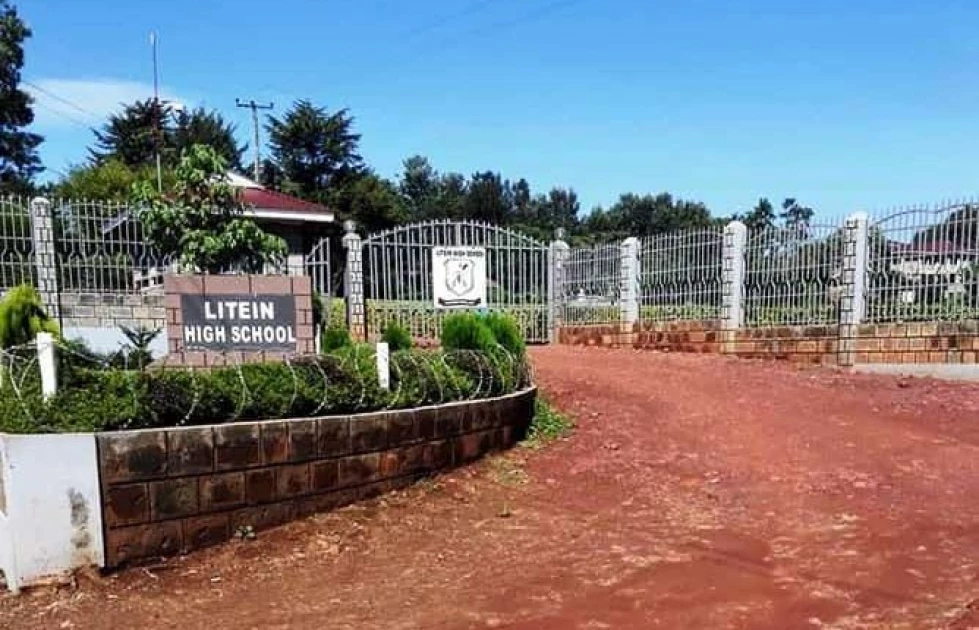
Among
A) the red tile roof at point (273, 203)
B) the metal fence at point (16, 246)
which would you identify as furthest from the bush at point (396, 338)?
the red tile roof at point (273, 203)

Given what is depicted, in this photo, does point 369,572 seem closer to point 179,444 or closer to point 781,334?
point 179,444

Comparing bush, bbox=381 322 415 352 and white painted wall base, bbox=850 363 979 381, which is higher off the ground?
bush, bbox=381 322 415 352

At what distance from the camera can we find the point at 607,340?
12.7m

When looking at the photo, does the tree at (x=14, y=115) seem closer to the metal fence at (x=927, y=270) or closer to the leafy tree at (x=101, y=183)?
the leafy tree at (x=101, y=183)

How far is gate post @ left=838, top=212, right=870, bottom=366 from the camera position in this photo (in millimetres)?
9711

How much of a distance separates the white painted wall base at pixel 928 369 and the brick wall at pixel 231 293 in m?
7.08

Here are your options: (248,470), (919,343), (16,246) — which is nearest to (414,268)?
(16,246)

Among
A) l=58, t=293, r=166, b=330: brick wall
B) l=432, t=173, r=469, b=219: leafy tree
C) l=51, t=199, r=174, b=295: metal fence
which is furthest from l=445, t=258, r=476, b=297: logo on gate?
l=432, t=173, r=469, b=219: leafy tree

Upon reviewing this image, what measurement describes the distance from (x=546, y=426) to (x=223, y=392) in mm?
3211

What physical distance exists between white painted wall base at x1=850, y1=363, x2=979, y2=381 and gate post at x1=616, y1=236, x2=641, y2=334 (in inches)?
139

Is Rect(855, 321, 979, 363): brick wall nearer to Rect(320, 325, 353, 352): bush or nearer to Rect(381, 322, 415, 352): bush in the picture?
Rect(381, 322, 415, 352): bush

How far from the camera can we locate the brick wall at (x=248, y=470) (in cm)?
405

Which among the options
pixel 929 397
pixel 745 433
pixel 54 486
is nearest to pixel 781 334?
pixel 929 397

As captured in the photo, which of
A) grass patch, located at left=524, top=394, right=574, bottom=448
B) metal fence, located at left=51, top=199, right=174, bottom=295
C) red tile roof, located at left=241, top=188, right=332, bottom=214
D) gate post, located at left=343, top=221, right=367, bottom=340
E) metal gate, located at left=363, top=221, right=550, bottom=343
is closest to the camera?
grass patch, located at left=524, top=394, right=574, bottom=448
